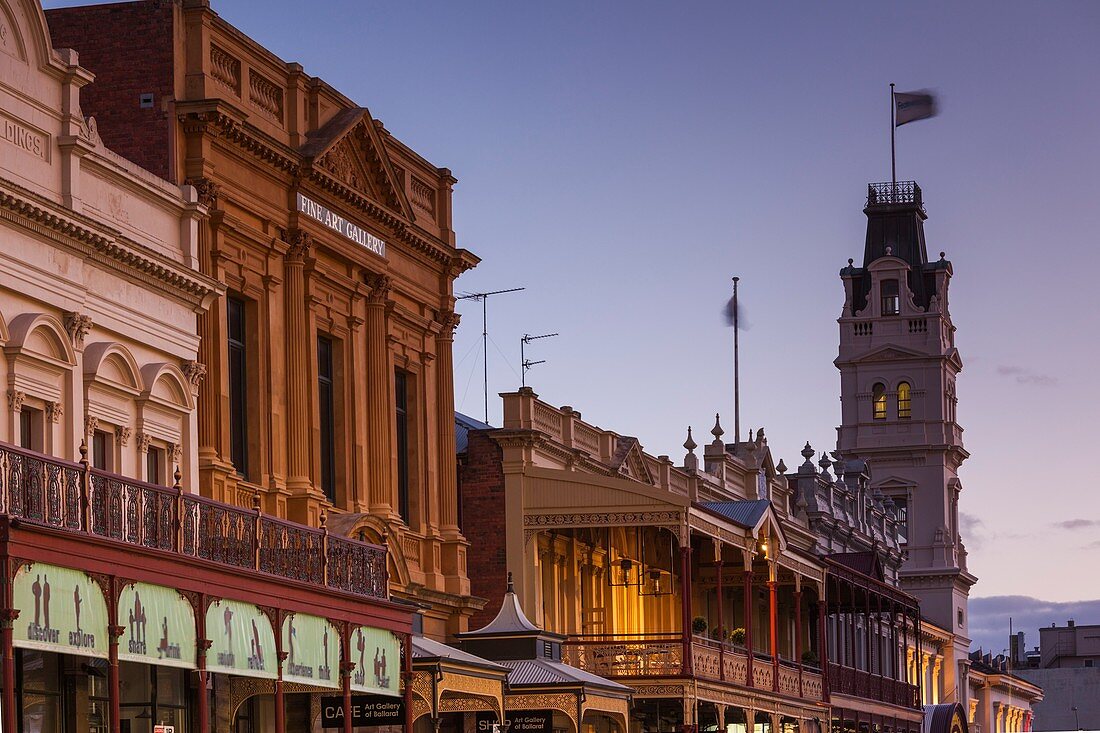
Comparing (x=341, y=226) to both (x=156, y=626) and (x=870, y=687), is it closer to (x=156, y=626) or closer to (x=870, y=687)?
(x=156, y=626)

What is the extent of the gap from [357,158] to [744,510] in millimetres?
14940

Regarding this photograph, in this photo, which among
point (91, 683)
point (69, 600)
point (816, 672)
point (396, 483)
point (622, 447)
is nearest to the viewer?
point (69, 600)

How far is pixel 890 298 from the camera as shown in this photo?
372 ft

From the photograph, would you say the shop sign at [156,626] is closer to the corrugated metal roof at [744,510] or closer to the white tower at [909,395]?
the corrugated metal roof at [744,510]

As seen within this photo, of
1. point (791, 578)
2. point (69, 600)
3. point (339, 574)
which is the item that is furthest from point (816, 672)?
point (69, 600)

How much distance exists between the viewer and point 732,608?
60531mm

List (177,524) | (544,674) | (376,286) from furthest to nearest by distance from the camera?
1. (376,286)
2. (544,674)
3. (177,524)

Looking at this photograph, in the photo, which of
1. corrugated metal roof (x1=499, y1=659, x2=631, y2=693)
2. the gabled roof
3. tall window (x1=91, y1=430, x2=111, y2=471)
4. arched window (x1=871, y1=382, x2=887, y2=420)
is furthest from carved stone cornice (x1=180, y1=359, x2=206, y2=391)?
arched window (x1=871, y1=382, x2=887, y2=420)

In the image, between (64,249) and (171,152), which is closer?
(64,249)

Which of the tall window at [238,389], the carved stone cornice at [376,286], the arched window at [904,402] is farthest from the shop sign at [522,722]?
the arched window at [904,402]

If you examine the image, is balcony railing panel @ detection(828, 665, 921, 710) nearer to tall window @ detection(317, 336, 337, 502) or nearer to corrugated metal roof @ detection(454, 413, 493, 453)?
corrugated metal roof @ detection(454, 413, 493, 453)

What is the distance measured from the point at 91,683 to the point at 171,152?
843 cm

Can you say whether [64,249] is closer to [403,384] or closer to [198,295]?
[198,295]

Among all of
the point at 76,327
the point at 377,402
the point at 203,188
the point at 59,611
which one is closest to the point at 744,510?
the point at 377,402
